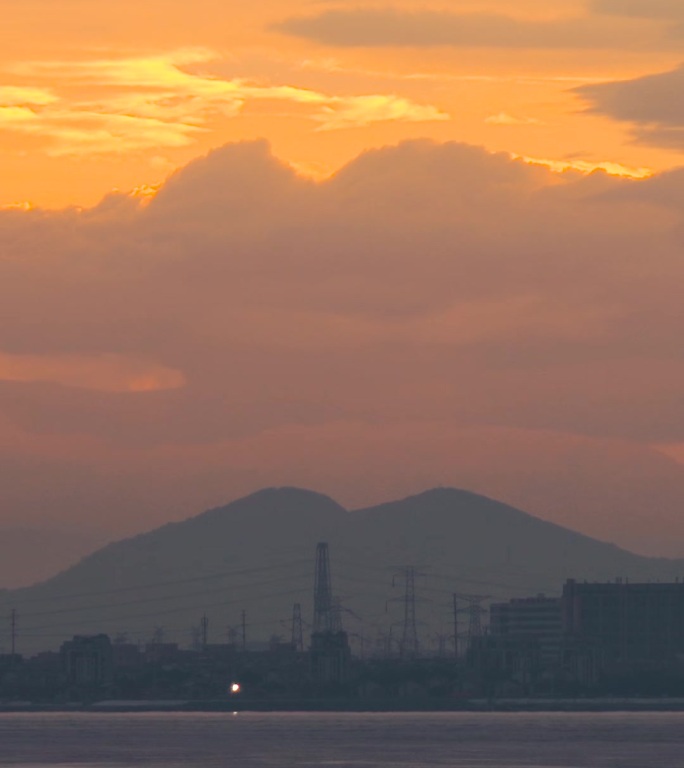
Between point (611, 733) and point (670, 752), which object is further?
point (611, 733)

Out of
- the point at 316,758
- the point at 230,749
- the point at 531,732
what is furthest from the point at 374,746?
the point at 531,732

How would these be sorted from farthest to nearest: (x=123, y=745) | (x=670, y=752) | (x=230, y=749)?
1. (x=123, y=745)
2. (x=230, y=749)
3. (x=670, y=752)

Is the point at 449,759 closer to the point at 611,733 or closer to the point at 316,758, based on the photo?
the point at 316,758

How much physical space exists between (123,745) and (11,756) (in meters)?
23.0

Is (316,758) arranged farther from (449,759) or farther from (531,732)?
(531,732)

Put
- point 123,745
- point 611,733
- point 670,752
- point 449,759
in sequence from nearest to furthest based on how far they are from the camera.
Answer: point 449,759 < point 670,752 < point 123,745 < point 611,733

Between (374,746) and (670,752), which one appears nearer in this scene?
(670,752)

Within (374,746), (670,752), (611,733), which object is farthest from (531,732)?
(670,752)

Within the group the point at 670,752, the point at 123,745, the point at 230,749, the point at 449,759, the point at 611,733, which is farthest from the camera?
the point at 611,733

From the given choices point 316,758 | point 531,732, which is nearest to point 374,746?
point 316,758

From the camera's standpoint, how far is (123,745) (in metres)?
173

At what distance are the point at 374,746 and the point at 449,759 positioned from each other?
26003 millimetres

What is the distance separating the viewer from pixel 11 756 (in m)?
151

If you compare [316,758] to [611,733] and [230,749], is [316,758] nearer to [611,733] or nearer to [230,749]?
[230,749]
